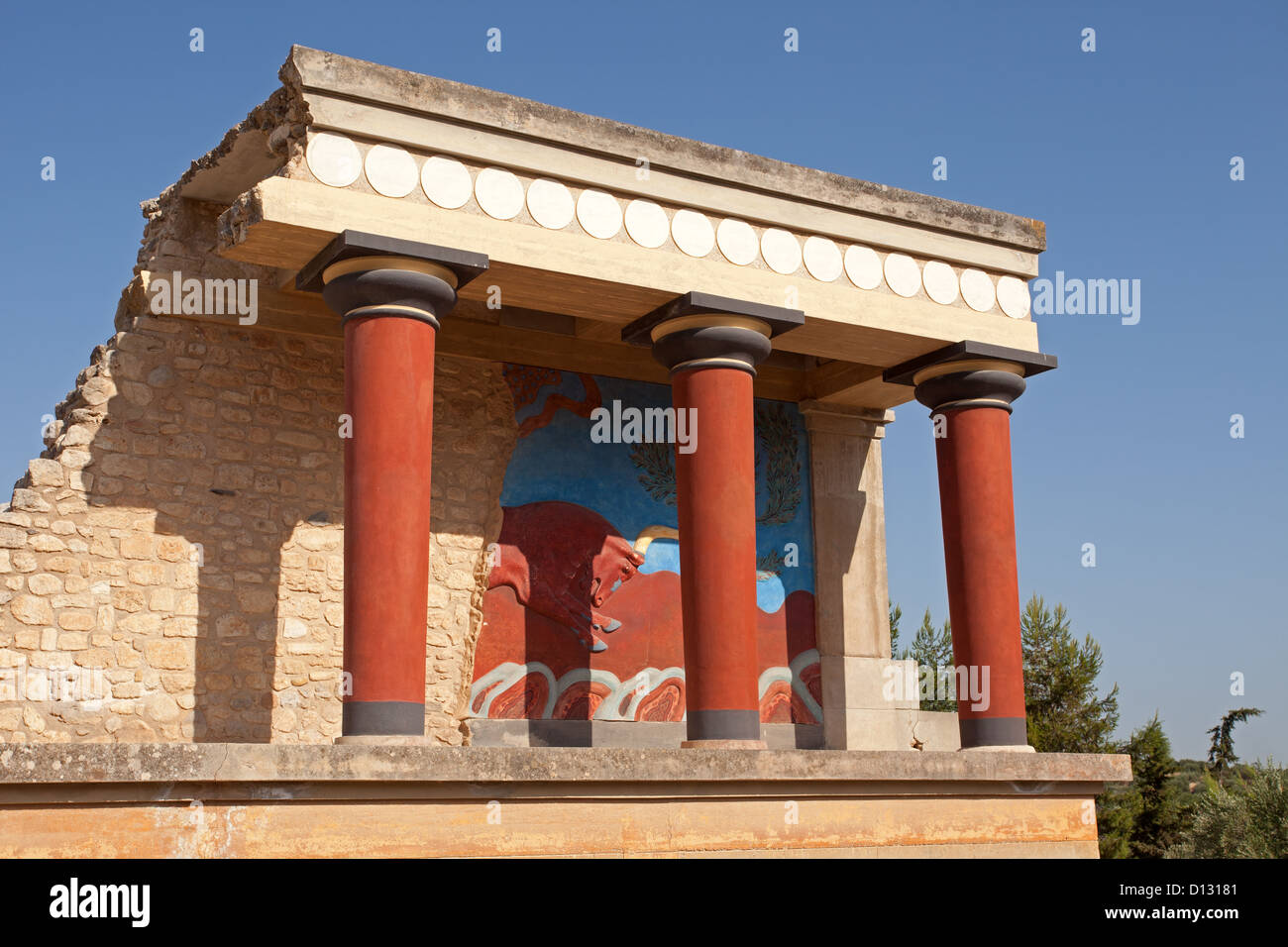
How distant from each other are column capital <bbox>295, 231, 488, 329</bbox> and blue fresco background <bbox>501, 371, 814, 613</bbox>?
9.00 feet

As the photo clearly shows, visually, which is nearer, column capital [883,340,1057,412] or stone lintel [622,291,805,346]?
stone lintel [622,291,805,346]

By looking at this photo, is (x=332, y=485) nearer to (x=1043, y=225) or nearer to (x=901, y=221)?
(x=901, y=221)

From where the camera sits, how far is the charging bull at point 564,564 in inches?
433

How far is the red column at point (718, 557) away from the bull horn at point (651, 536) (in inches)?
84.7

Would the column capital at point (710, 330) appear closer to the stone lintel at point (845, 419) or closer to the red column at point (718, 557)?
the red column at point (718, 557)

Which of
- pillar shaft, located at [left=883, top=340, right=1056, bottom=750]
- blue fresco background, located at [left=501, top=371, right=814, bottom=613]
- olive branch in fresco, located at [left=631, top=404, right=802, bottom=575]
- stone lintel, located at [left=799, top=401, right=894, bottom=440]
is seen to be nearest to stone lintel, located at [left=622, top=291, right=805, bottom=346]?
blue fresco background, located at [left=501, top=371, right=814, bottom=613]

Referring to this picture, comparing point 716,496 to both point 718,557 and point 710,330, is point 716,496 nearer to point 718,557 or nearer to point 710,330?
point 718,557

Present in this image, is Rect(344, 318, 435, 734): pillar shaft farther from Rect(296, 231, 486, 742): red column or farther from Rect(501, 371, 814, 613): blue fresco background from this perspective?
Rect(501, 371, 814, 613): blue fresco background

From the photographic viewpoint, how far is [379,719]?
25.7ft

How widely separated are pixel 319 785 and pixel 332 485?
164 inches

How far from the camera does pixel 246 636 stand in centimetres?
972

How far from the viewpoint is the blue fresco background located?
1126 cm

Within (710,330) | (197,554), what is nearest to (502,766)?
(197,554)

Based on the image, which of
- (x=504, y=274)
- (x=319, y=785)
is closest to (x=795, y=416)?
(x=504, y=274)
